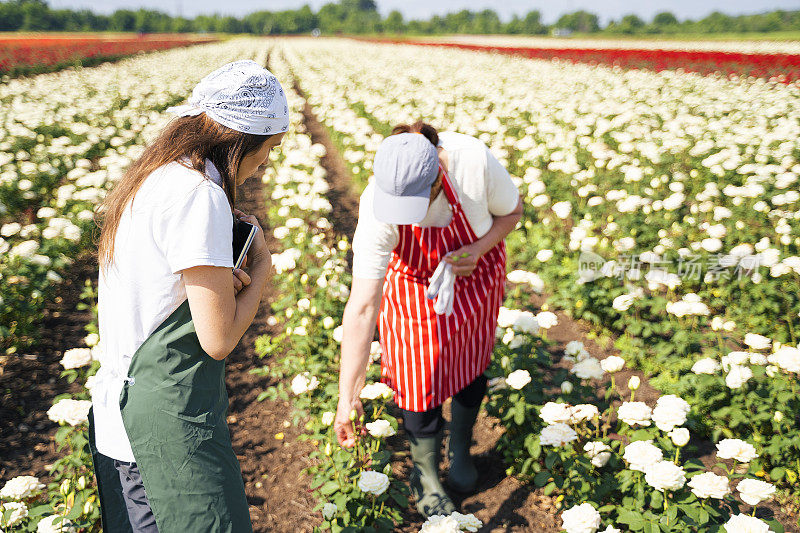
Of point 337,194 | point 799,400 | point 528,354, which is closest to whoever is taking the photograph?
point 799,400

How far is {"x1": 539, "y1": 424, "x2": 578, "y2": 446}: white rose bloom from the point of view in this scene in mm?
2102

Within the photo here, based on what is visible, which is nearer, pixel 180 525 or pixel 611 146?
pixel 180 525

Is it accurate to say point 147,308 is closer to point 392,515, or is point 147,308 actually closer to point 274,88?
point 274,88

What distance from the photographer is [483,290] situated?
2234 mm

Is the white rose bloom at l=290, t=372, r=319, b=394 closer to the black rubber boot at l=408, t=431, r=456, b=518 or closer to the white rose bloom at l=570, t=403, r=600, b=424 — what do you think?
the black rubber boot at l=408, t=431, r=456, b=518

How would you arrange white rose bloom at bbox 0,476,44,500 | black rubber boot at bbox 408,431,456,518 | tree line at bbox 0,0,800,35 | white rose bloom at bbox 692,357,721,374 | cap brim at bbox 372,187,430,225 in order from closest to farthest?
cap brim at bbox 372,187,430,225 → white rose bloom at bbox 0,476,44,500 → black rubber boot at bbox 408,431,456,518 → white rose bloom at bbox 692,357,721,374 → tree line at bbox 0,0,800,35

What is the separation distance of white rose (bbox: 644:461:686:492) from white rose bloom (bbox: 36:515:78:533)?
2050mm

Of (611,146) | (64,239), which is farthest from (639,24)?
(64,239)

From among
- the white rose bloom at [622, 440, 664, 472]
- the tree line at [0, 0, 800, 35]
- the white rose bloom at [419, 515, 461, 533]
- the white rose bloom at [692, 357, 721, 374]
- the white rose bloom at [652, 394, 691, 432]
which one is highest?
the tree line at [0, 0, 800, 35]

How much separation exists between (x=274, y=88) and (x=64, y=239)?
4372mm

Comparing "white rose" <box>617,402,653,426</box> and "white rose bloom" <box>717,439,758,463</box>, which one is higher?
"white rose" <box>617,402,653,426</box>

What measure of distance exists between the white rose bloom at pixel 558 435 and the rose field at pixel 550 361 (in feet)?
0.06

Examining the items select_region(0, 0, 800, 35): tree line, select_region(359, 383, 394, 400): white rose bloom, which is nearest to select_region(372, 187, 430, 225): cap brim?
select_region(359, 383, 394, 400): white rose bloom

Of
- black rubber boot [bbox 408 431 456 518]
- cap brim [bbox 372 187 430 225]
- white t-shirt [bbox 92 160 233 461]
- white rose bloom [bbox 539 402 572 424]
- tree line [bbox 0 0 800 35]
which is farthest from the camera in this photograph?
tree line [bbox 0 0 800 35]
